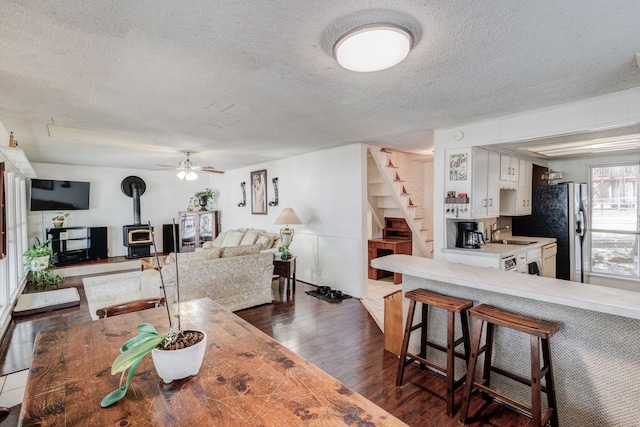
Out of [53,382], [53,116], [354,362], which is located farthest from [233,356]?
[53,116]

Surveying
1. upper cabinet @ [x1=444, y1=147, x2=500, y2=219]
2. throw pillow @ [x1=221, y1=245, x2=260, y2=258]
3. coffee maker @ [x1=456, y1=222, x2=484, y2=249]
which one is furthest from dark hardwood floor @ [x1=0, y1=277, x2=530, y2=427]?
upper cabinet @ [x1=444, y1=147, x2=500, y2=219]

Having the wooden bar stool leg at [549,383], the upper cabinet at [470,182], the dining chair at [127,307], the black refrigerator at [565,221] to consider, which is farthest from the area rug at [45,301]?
the black refrigerator at [565,221]

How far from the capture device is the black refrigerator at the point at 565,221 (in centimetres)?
456

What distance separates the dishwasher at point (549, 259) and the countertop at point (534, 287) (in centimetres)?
249

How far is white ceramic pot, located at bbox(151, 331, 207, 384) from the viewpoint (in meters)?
1.13

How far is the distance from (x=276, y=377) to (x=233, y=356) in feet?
0.89

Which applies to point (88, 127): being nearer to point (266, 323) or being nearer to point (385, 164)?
point (266, 323)

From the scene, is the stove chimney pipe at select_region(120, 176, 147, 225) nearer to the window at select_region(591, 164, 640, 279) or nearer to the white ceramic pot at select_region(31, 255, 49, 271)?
the white ceramic pot at select_region(31, 255, 49, 271)

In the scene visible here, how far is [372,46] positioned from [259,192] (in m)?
5.63

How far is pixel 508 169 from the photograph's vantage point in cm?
427

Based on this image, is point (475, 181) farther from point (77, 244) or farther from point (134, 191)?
point (77, 244)

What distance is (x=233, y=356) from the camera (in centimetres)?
137

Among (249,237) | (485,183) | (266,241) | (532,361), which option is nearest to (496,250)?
(485,183)

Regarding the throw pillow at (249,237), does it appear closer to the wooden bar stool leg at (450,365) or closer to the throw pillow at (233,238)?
the throw pillow at (233,238)
